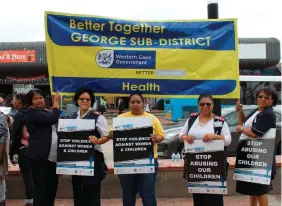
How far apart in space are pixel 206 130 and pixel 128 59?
56.6 inches

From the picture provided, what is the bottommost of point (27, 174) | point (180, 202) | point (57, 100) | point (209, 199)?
point (180, 202)

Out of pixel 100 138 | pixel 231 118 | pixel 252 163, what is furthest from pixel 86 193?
pixel 231 118

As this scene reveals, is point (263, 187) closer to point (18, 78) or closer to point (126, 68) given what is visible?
point (126, 68)

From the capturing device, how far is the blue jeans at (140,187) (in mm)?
3916

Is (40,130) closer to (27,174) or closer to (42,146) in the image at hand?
(42,146)

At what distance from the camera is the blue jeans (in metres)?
3.92

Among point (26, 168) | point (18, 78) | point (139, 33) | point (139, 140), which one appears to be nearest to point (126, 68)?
point (139, 33)

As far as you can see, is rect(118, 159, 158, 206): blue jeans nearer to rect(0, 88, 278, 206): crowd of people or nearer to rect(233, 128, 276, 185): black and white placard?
rect(0, 88, 278, 206): crowd of people

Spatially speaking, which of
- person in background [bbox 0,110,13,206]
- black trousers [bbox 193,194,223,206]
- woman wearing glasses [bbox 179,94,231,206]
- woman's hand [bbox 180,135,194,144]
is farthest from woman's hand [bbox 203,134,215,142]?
person in background [bbox 0,110,13,206]

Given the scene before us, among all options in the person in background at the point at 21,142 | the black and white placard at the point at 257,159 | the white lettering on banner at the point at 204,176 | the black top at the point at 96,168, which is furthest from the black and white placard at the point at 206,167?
the person in background at the point at 21,142

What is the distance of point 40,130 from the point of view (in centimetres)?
394

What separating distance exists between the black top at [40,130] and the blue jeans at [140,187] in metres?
0.92

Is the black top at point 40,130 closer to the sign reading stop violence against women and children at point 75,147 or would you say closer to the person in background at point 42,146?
the person in background at point 42,146

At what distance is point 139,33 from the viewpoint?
4.59m
